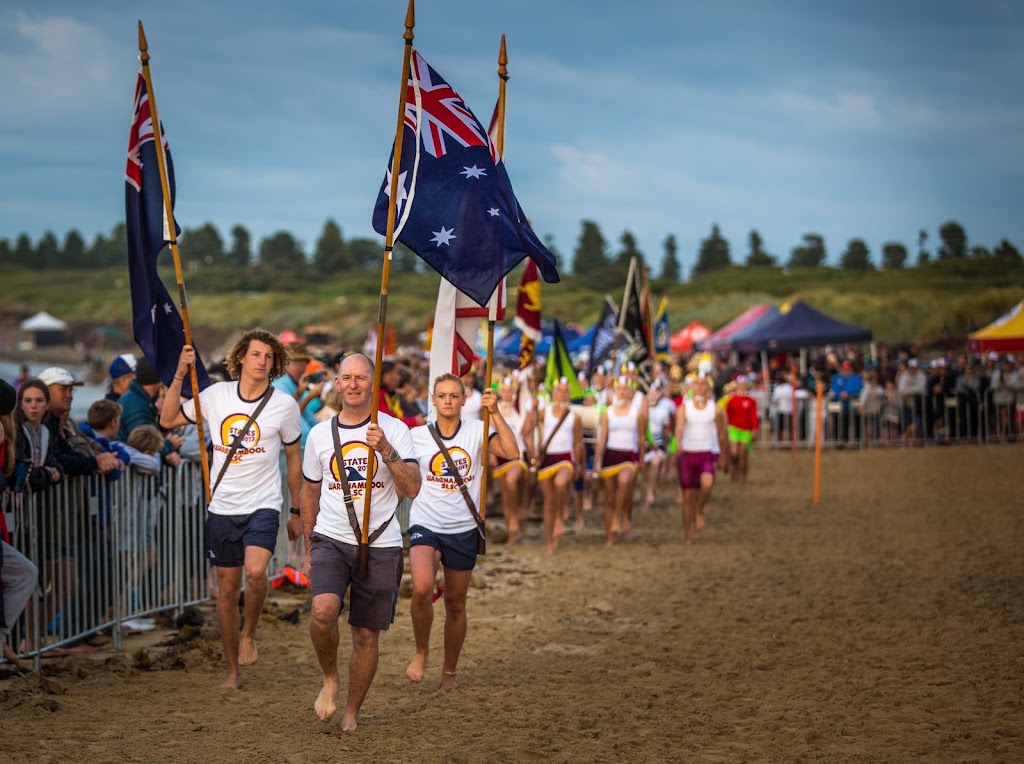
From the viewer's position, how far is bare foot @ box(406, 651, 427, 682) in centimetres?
776

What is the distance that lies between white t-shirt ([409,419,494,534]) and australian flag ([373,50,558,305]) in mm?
894

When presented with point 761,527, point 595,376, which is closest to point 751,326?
point 595,376

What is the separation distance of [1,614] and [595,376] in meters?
12.6

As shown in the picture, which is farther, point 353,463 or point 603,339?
point 603,339

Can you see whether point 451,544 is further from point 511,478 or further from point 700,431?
point 700,431

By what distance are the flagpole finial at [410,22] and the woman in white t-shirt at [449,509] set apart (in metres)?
2.03

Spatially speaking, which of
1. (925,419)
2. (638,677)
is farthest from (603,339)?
(638,677)

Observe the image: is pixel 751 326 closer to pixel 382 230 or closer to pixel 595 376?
pixel 595 376

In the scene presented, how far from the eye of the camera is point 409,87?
748 cm

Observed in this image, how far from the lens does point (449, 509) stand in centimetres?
754

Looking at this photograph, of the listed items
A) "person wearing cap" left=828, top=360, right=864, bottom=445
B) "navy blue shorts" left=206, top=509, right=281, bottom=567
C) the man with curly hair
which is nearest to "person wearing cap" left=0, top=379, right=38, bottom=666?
the man with curly hair

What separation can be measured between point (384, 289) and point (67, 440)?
293 cm

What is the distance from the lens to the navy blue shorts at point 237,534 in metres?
7.27

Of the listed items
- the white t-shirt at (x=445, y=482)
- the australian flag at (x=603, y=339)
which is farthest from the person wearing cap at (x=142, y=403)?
the australian flag at (x=603, y=339)
